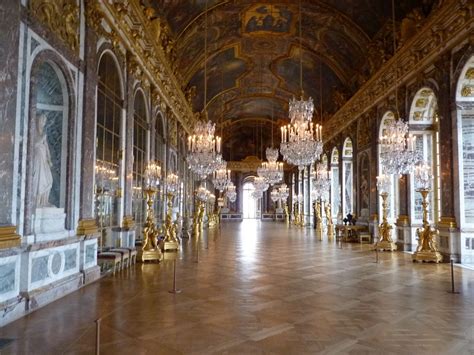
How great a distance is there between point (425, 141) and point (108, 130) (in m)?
9.86

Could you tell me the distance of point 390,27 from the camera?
12.7 m

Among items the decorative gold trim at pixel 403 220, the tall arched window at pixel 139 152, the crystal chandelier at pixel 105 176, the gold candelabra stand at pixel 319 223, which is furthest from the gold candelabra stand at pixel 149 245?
the gold candelabra stand at pixel 319 223

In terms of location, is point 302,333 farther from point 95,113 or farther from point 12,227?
point 95,113

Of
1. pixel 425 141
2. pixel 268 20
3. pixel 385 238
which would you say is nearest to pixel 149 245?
pixel 385 238

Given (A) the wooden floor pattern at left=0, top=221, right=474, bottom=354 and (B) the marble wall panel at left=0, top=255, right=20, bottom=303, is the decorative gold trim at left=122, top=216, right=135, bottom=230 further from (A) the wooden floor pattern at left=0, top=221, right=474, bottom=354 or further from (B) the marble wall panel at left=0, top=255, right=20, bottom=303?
(B) the marble wall panel at left=0, top=255, right=20, bottom=303

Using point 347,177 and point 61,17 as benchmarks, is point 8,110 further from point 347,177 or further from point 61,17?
point 347,177

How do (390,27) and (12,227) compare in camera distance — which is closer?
(12,227)

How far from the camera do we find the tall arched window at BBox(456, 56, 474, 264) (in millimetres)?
8852

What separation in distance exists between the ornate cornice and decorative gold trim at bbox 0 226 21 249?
989 cm

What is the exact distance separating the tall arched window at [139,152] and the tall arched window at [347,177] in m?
11.4

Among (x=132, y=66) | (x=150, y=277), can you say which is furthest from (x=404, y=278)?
(x=132, y=66)

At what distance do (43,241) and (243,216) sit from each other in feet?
124

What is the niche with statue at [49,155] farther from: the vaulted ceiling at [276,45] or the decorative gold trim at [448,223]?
the decorative gold trim at [448,223]

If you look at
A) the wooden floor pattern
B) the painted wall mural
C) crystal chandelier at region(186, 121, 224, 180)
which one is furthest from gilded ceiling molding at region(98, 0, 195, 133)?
the wooden floor pattern
